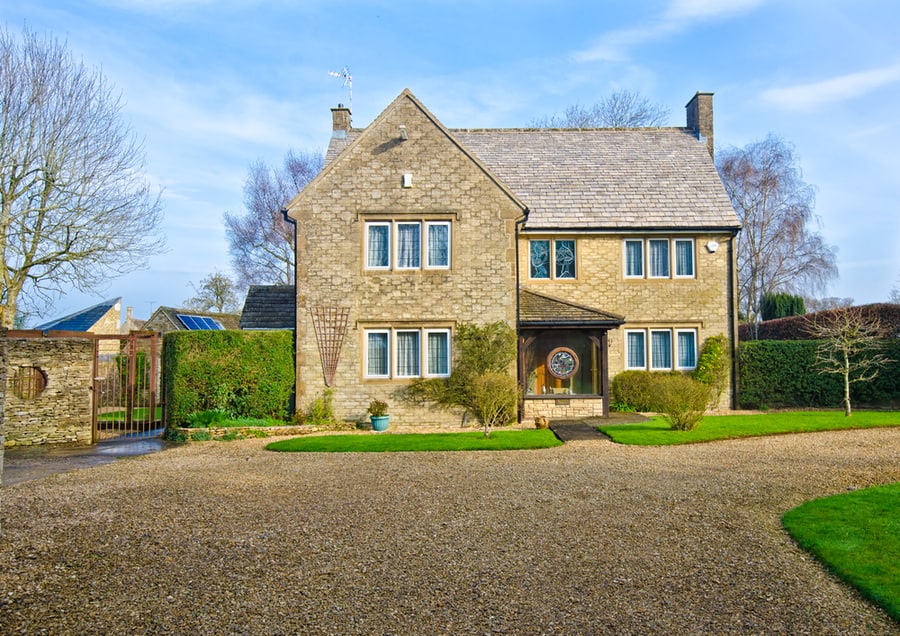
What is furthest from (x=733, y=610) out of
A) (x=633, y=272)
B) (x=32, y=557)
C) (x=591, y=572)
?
(x=633, y=272)

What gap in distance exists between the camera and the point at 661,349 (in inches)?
864

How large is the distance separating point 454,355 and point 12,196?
15924 millimetres

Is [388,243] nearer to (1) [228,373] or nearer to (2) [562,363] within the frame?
(1) [228,373]

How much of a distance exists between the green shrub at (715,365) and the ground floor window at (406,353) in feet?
28.6

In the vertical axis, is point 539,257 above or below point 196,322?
above

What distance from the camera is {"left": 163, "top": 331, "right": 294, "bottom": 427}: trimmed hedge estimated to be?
58.1 ft

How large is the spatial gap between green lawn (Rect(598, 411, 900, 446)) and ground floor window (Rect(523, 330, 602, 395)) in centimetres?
239

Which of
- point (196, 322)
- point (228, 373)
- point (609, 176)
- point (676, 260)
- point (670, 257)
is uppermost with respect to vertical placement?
point (609, 176)

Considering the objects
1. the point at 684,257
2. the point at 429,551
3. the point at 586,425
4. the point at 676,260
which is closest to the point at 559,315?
the point at 586,425

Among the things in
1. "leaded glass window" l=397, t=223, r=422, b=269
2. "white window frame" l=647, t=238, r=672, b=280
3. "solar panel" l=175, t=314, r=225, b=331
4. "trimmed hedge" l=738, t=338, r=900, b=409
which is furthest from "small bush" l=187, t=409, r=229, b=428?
"trimmed hedge" l=738, t=338, r=900, b=409

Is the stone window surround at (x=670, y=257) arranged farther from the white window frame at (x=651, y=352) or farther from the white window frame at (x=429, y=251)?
the white window frame at (x=429, y=251)

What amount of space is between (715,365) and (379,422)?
1121cm

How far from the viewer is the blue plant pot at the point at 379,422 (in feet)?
59.2

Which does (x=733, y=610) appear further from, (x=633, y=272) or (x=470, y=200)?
(x=633, y=272)
